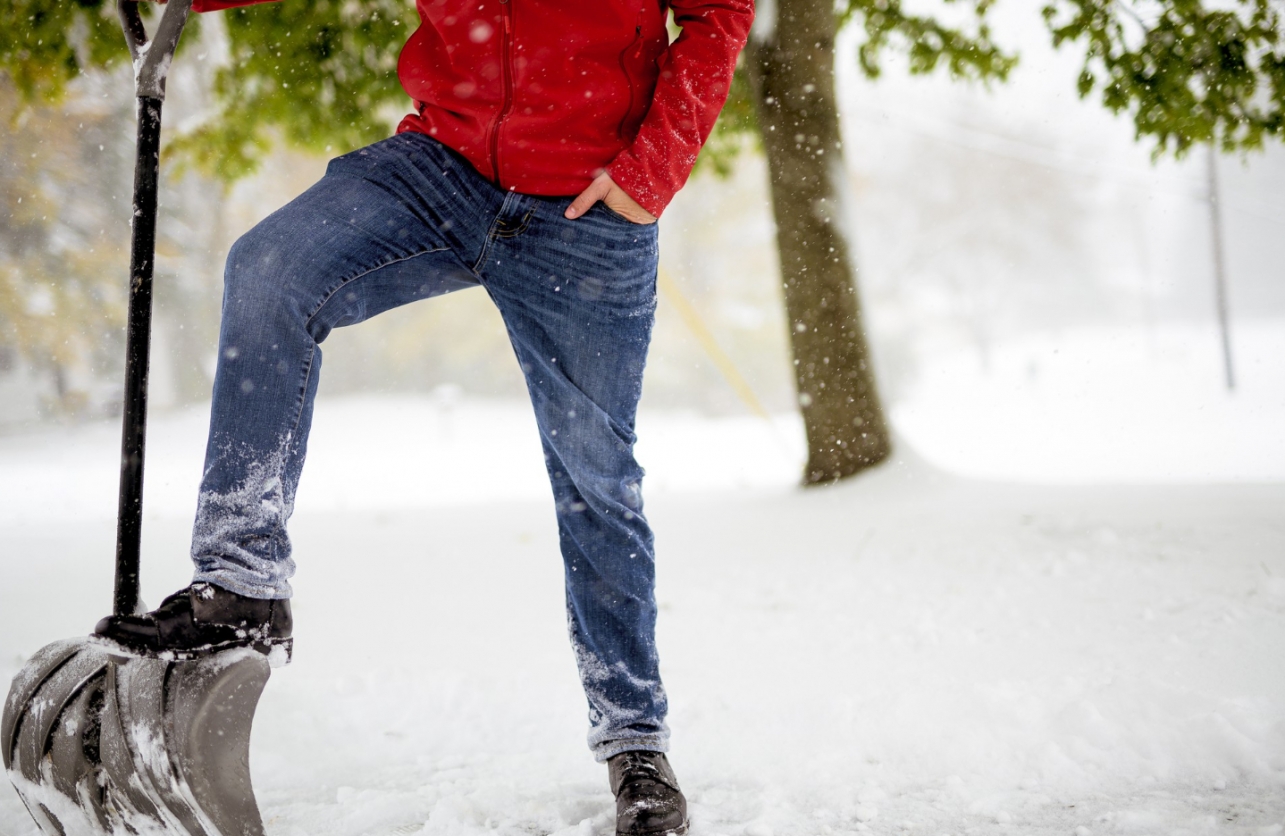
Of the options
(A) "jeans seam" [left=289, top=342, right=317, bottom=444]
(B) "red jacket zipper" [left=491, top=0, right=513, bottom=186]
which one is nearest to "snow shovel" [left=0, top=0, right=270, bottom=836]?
(A) "jeans seam" [left=289, top=342, right=317, bottom=444]

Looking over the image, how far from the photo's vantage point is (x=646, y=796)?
5.02ft

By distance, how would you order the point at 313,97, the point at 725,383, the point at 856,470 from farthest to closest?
the point at 725,383, the point at 313,97, the point at 856,470

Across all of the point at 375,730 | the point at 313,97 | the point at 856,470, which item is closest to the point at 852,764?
the point at 375,730

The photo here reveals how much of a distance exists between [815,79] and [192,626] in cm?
440

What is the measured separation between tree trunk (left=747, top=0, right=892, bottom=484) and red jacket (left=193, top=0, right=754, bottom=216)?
3211 millimetres

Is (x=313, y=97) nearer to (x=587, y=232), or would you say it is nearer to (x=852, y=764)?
(x=587, y=232)

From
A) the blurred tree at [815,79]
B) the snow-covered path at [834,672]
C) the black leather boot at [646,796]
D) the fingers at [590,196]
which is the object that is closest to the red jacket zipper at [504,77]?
the fingers at [590,196]

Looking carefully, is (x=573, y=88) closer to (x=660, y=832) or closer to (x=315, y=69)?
(x=660, y=832)

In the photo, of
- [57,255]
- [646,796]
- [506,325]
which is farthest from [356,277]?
[57,255]

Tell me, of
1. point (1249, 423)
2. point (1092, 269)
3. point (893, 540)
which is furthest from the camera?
point (1092, 269)

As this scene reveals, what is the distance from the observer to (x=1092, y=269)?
37344 mm

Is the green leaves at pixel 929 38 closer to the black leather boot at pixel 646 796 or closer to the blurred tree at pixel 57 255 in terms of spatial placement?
the black leather boot at pixel 646 796

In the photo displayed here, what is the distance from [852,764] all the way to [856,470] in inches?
114

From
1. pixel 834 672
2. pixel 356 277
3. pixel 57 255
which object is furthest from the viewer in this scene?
pixel 57 255
